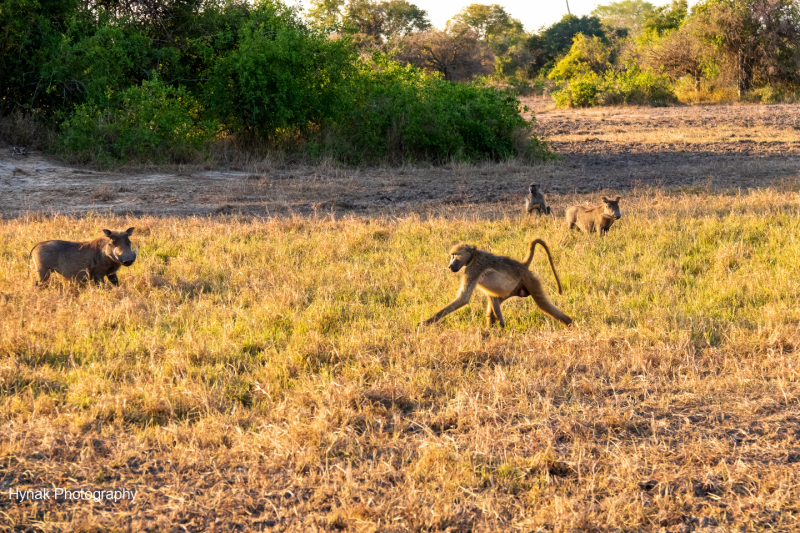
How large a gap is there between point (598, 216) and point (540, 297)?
353 centimetres

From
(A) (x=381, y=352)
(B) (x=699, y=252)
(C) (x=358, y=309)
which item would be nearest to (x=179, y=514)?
(A) (x=381, y=352)

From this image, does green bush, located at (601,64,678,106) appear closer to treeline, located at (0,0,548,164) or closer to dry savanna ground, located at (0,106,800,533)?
treeline, located at (0,0,548,164)

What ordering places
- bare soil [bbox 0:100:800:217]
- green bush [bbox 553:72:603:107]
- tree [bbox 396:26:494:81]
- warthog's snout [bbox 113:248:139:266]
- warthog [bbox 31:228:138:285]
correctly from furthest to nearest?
tree [bbox 396:26:494:81], green bush [bbox 553:72:603:107], bare soil [bbox 0:100:800:217], warthog [bbox 31:228:138:285], warthog's snout [bbox 113:248:139:266]

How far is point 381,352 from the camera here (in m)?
4.90

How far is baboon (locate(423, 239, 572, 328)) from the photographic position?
528 cm

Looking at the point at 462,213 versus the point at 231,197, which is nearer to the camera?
the point at 462,213

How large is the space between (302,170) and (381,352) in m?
10.9

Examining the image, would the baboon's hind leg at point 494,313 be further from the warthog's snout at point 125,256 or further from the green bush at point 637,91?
the green bush at point 637,91

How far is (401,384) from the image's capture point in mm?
4336

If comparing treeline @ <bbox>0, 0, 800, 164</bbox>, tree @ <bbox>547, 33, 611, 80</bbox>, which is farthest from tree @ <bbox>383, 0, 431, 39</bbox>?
treeline @ <bbox>0, 0, 800, 164</bbox>

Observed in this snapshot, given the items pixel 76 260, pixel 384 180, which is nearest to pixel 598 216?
pixel 76 260

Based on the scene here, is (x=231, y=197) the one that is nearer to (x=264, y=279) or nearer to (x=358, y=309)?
(x=264, y=279)

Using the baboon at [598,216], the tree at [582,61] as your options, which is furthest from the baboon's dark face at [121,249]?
the tree at [582,61]

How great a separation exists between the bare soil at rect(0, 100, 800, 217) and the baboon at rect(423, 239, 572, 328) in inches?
213
